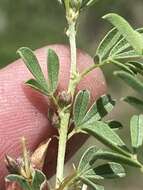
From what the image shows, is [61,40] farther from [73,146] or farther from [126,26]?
[126,26]

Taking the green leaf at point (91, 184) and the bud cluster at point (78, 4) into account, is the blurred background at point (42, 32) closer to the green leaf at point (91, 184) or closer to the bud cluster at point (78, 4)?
the bud cluster at point (78, 4)

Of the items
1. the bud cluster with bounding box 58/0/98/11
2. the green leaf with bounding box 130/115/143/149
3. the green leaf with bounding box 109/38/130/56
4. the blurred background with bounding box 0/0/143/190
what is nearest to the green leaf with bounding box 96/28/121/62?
the green leaf with bounding box 109/38/130/56

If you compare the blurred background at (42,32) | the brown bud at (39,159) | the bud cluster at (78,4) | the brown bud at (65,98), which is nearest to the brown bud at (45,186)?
the brown bud at (39,159)

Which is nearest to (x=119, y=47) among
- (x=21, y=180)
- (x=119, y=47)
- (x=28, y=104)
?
(x=119, y=47)

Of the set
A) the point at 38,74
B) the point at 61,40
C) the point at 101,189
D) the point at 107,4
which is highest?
the point at 107,4

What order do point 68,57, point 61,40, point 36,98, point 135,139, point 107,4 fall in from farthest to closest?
point 107,4
point 61,40
point 68,57
point 36,98
point 135,139

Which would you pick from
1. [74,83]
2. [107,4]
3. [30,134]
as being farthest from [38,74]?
[107,4]

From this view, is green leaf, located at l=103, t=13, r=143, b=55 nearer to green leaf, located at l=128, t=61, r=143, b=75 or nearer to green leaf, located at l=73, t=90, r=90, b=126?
green leaf, located at l=128, t=61, r=143, b=75
